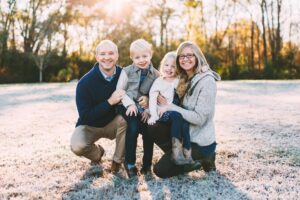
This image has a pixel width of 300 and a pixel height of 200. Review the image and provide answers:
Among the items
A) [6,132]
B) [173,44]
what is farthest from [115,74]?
[173,44]

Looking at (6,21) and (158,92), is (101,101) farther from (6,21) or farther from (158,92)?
(6,21)

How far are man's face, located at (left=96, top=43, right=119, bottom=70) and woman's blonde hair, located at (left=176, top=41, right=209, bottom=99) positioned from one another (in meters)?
0.66

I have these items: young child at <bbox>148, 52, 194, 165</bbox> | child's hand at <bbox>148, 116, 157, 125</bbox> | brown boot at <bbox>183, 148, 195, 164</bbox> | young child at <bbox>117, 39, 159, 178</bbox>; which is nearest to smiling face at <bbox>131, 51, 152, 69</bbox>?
young child at <bbox>117, 39, 159, 178</bbox>

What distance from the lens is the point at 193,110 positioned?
14.9ft

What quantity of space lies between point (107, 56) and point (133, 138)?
0.88 m

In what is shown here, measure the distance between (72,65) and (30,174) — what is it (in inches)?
1252

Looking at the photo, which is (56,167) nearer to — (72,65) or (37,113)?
(37,113)

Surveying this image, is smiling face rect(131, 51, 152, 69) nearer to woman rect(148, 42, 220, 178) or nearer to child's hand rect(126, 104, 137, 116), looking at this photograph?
woman rect(148, 42, 220, 178)

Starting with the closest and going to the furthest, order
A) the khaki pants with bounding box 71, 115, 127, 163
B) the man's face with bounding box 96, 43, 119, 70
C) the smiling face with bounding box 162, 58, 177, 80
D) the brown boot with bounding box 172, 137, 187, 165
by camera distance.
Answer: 1. the brown boot with bounding box 172, 137, 187, 165
2. the smiling face with bounding box 162, 58, 177, 80
3. the man's face with bounding box 96, 43, 119, 70
4. the khaki pants with bounding box 71, 115, 127, 163

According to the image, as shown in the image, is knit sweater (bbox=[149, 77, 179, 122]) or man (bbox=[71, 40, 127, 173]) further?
man (bbox=[71, 40, 127, 173])

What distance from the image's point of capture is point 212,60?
3694 centimetres

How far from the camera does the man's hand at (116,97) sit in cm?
443

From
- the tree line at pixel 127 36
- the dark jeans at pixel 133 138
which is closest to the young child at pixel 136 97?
the dark jeans at pixel 133 138

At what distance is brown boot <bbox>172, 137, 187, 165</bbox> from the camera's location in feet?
14.1
